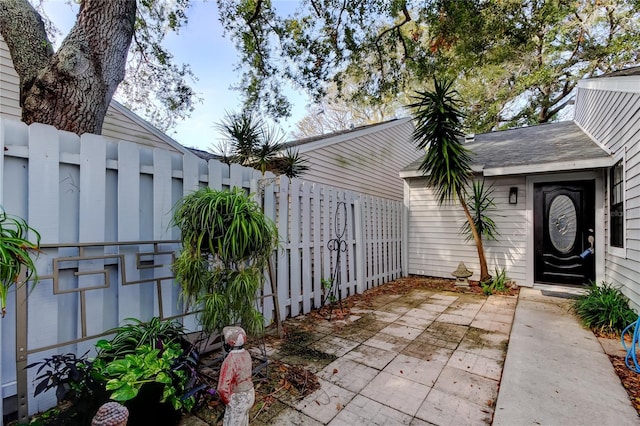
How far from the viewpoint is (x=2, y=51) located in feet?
13.4

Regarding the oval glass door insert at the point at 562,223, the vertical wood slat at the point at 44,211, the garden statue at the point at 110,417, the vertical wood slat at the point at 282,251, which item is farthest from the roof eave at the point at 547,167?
the vertical wood slat at the point at 44,211

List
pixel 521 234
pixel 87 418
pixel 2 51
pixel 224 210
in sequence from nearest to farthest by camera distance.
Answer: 1. pixel 87 418
2. pixel 224 210
3. pixel 2 51
4. pixel 521 234

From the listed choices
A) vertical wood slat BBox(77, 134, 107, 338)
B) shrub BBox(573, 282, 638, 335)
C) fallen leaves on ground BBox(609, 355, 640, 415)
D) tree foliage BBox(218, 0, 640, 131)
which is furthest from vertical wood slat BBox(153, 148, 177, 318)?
tree foliage BBox(218, 0, 640, 131)

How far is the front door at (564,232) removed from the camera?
4.84 m

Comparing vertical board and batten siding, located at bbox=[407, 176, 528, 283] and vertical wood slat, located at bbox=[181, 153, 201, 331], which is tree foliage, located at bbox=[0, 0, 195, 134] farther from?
vertical board and batten siding, located at bbox=[407, 176, 528, 283]

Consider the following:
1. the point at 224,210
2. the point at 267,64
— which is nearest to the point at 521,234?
the point at 224,210

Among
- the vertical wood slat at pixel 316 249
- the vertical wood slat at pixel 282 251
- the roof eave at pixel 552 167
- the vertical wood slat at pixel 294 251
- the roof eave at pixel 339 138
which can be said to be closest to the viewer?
the vertical wood slat at pixel 282 251

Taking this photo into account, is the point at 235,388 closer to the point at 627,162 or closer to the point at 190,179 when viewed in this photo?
the point at 190,179

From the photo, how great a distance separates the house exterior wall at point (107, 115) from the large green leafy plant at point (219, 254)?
4499 millimetres

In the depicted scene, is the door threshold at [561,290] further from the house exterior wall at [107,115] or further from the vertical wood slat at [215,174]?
the house exterior wall at [107,115]

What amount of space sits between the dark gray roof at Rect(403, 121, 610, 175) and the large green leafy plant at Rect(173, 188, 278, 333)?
17.8 ft

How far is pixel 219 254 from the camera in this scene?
6.51ft

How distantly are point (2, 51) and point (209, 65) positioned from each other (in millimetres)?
3803

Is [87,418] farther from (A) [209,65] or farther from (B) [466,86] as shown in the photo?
(B) [466,86]
